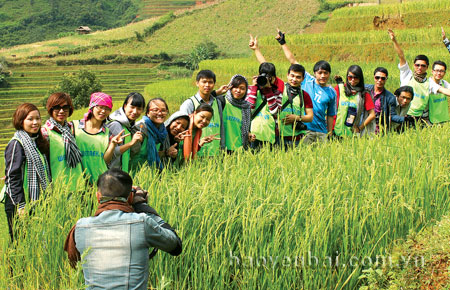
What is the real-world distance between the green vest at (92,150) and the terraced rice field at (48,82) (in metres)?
48.1

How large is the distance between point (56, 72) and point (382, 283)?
204 feet

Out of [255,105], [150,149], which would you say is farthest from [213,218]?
[255,105]

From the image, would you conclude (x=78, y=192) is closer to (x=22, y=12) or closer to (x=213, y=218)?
(x=213, y=218)

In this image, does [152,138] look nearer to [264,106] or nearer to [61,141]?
[61,141]

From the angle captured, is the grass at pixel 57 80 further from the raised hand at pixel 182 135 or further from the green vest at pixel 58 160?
the green vest at pixel 58 160

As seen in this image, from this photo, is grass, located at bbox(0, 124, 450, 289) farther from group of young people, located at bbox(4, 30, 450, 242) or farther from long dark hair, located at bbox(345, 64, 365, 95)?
long dark hair, located at bbox(345, 64, 365, 95)

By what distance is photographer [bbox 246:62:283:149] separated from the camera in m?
5.22

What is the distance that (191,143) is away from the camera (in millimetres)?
4605

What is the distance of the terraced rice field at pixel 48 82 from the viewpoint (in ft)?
173

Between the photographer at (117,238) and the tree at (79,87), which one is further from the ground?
the tree at (79,87)

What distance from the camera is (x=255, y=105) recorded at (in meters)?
5.26

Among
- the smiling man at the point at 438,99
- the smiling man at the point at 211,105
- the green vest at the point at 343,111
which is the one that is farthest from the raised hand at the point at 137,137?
the smiling man at the point at 438,99

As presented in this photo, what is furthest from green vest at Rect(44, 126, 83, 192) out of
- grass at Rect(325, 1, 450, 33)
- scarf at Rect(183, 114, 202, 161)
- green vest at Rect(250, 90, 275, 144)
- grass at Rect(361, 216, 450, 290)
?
grass at Rect(325, 1, 450, 33)

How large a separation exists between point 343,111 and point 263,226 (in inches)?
121
